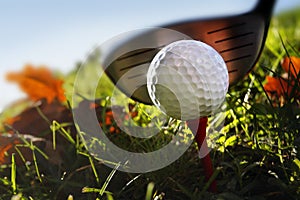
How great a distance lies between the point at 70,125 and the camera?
4.98 feet

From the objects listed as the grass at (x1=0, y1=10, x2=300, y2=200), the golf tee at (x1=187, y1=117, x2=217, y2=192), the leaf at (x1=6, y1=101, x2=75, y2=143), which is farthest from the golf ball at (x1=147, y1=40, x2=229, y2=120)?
the leaf at (x1=6, y1=101, x2=75, y2=143)

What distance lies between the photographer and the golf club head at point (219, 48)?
1.26 meters

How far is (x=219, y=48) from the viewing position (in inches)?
50.1

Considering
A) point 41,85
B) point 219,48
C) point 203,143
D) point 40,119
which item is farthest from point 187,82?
point 41,85

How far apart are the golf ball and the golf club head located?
17 cm

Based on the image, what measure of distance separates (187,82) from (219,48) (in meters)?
0.28

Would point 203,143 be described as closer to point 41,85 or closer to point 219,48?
point 219,48

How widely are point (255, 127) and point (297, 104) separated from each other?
164 mm

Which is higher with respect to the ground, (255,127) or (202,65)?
(202,65)

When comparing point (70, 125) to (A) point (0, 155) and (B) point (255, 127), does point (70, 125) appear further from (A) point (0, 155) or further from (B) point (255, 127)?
(B) point (255, 127)

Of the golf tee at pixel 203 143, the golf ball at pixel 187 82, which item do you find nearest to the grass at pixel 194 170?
the golf tee at pixel 203 143

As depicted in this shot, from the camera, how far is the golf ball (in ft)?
3.35

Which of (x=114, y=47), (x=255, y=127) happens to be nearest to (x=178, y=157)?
(x=255, y=127)

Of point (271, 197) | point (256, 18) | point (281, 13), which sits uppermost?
point (256, 18)
